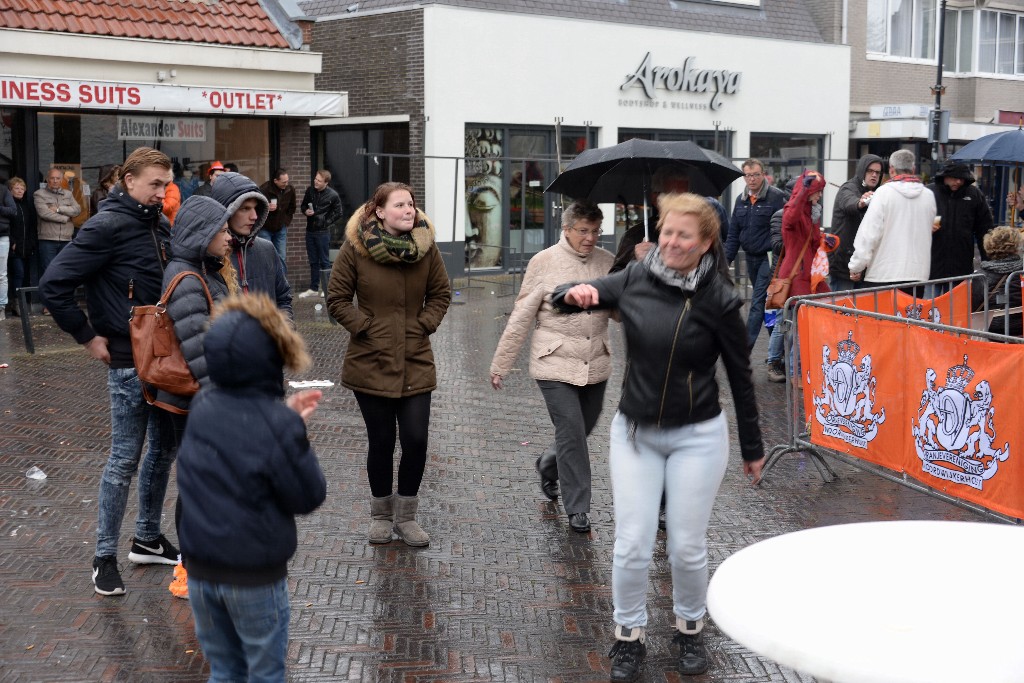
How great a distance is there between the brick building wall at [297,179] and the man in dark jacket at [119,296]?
40.1ft

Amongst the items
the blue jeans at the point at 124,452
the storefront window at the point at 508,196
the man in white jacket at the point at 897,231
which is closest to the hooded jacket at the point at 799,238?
the man in white jacket at the point at 897,231

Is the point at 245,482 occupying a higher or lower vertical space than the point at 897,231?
lower

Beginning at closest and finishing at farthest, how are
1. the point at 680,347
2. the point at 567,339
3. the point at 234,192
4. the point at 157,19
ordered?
the point at 680,347
the point at 234,192
the point at 567,339
the point at 157,19

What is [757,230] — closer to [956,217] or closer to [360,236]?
[956,217]

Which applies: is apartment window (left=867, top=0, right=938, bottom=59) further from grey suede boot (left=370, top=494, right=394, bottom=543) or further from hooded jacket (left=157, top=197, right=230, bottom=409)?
hooded jacket (left=157, top=197, right=230, bottom=409)

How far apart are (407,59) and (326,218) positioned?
3.80m

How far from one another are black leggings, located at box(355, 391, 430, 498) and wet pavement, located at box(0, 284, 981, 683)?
370mm

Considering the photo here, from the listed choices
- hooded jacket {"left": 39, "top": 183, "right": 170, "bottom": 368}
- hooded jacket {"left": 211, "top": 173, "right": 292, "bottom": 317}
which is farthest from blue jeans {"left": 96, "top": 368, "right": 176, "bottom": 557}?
hooded jacket {"left": 211, "top": 173, "right": 292, "bottom": 317}

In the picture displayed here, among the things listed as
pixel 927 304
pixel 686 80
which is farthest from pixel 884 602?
pixel 686 80

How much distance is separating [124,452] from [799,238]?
6426mm

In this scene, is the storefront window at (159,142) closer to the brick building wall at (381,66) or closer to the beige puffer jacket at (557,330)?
the brick building wall at (381,66)

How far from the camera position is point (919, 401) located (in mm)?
6492

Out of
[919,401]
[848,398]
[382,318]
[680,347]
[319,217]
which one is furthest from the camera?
[319,217]

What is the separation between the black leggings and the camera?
6.04 m
